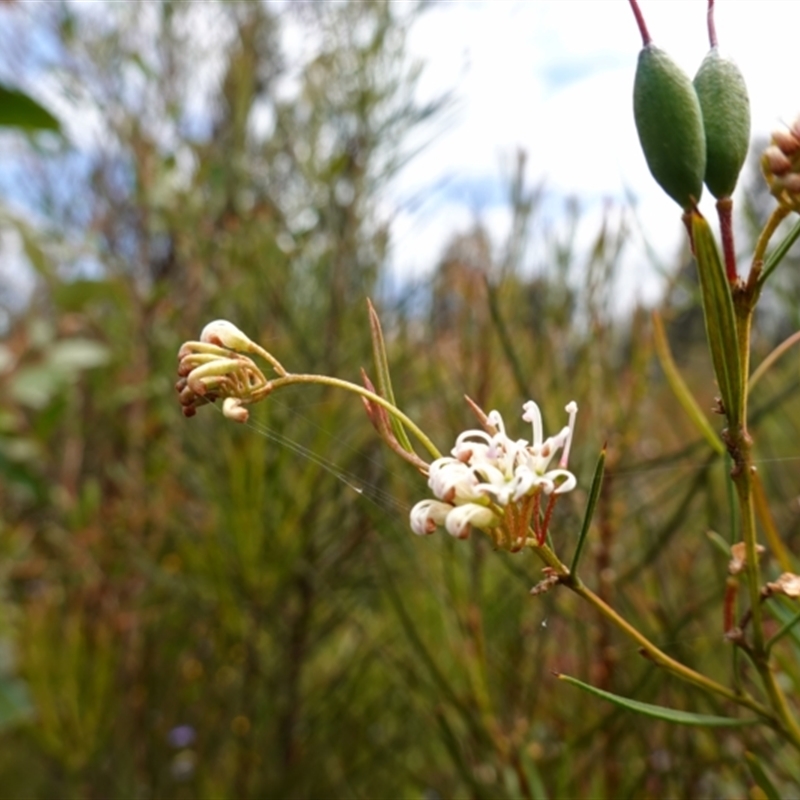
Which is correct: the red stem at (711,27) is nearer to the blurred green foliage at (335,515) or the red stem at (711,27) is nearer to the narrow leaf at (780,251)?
the narrow leaf at (780,251)

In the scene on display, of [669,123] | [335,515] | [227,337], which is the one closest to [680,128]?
[669,123]

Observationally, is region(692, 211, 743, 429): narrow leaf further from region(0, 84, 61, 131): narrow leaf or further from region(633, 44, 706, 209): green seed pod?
region(0, 84, 61, 131): narrow leaf

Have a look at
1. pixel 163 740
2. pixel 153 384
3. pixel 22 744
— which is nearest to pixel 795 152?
pixel 163 740

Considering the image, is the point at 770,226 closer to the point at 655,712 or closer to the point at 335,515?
the point at 655,712

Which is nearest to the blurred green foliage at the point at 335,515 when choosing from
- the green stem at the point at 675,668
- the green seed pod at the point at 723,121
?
the green stem at the point at 675,668

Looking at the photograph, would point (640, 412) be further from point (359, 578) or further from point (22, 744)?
point (22, 744)

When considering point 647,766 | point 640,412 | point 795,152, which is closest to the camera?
point 795,152

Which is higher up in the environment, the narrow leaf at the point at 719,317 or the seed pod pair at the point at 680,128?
the seed pod pair at the point at 680,128
